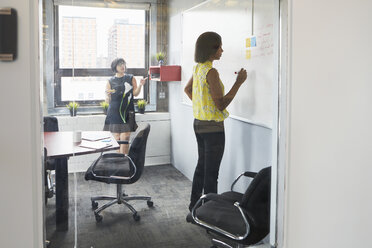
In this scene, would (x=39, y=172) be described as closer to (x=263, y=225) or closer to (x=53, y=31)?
(x=53, y=31)

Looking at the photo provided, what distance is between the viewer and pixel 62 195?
2070mm

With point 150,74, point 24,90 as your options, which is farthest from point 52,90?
point 150,74

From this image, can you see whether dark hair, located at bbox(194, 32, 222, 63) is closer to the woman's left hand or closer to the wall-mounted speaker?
the woman's left hand

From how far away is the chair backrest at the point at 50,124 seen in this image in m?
1.95

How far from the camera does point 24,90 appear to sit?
1.80m

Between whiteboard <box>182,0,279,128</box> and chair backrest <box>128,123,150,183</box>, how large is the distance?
305 millimetres

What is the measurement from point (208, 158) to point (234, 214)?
1.26 ft

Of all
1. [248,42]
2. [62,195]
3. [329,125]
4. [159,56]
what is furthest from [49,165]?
[329,125]

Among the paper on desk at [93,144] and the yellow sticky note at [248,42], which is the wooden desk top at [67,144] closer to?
the paper on desk at [93,144]

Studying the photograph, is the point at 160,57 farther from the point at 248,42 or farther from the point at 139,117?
the point at 248,42

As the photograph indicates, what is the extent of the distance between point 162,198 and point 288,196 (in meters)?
0.79

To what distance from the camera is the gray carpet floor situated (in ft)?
6.91

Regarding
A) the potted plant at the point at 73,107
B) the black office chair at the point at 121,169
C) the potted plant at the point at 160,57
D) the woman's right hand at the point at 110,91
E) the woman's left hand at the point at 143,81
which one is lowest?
the black office chair at the point at 121,169

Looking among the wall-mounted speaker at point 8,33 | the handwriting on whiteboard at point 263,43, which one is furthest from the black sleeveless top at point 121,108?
the handwriting on whiteboard at point 263,43
